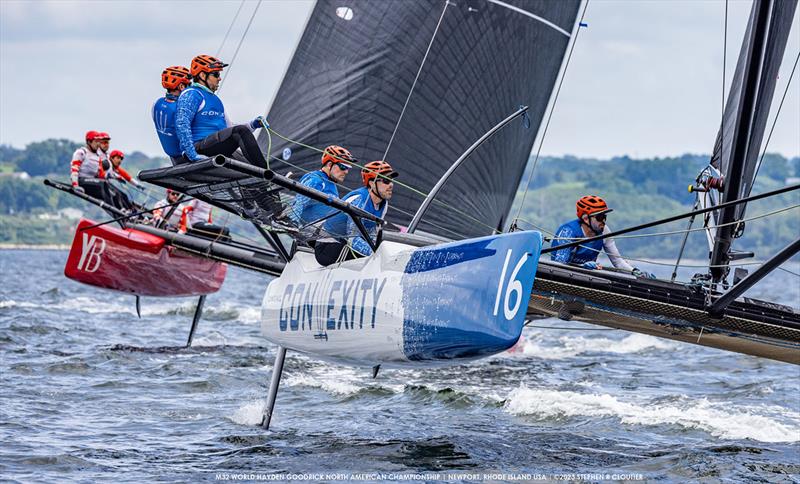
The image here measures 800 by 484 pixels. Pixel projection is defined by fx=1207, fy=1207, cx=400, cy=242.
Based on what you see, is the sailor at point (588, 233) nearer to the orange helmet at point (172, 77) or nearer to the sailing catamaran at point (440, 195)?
the sailing catamaran at point (440, 195)

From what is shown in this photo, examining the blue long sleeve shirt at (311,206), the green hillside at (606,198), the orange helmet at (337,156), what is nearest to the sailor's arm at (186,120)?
the blue long sleeve shirt at (311,206)

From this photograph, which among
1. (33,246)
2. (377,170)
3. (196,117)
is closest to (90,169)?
(196,117)

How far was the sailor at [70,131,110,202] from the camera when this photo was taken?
43.2 ft

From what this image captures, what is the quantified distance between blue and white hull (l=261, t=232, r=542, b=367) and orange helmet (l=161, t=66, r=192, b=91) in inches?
56.6

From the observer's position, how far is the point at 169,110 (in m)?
7.50

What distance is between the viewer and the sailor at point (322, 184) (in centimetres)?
736

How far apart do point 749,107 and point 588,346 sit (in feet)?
32.0

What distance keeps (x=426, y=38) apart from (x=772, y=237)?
363 ft

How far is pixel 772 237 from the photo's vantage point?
115500mm

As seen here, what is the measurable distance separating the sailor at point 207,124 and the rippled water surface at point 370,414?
5.78 feet

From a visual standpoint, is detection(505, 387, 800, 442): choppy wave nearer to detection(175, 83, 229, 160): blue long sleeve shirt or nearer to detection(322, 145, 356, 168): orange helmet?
detection(322, 145, 356, 168): orange helmet

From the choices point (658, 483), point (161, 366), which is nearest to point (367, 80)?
point (161, 366)

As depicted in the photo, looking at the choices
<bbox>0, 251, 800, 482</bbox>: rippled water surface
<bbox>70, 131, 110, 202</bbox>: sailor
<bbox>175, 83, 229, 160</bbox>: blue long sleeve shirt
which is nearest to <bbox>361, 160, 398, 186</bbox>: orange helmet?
<bbox>175, 83, 229, 160</bbox>: blue long sleeve shirt

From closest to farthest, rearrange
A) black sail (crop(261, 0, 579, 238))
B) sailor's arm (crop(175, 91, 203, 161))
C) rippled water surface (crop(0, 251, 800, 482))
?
1. rippled water surface (crop(0, 251, 800, 482))
2. sailor's arm (crop(175, 91, 203, 161))
3. black sail (crop(261, 0, 579, 238))
